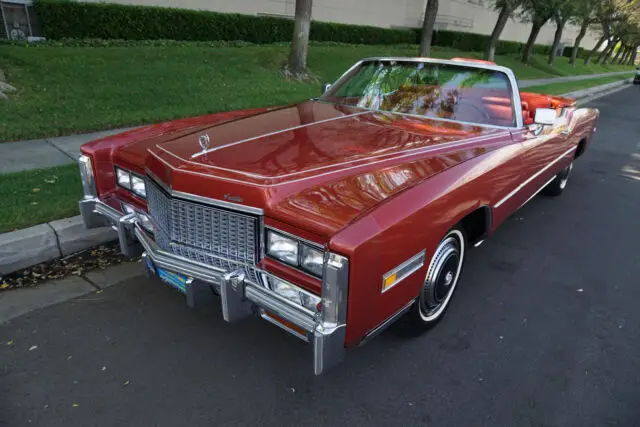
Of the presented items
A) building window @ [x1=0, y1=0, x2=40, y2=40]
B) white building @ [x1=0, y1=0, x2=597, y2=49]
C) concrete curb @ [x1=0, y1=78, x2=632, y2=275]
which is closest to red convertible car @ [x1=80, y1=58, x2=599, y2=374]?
concrete curb @ [x1=0, y1=78, x2=632, y2=275]

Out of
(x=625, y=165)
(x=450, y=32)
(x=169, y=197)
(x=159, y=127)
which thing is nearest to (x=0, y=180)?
(x=159, y=127)

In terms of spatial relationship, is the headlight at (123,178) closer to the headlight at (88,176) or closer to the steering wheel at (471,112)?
the headlight at (88,176)

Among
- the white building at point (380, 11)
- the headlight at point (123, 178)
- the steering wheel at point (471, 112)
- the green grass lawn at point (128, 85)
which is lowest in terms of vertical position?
the green grass lawn at point (128, 85)

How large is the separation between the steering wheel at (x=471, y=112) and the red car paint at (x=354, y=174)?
0.12 metres

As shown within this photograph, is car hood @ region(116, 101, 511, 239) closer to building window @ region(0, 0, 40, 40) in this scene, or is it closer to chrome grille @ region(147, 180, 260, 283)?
chrome grille @ region(147, 180, 260, 283)

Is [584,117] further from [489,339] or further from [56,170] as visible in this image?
[56,170]

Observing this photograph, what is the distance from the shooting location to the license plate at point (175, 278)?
94.9 inches

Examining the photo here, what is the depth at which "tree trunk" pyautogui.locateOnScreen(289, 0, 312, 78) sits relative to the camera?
1073 centimetres

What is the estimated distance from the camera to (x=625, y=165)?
7.47 metres

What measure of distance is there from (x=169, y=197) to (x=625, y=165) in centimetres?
771

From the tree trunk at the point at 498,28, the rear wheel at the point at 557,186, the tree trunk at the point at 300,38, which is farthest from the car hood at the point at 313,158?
the tree trunk at the point at 498,28

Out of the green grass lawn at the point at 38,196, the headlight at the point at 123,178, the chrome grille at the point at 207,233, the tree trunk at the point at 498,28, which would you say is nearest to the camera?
the chrome grille at the point at 207,233

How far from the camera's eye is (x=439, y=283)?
2.76 meters

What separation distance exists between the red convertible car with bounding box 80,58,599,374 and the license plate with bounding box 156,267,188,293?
0.05 feet
